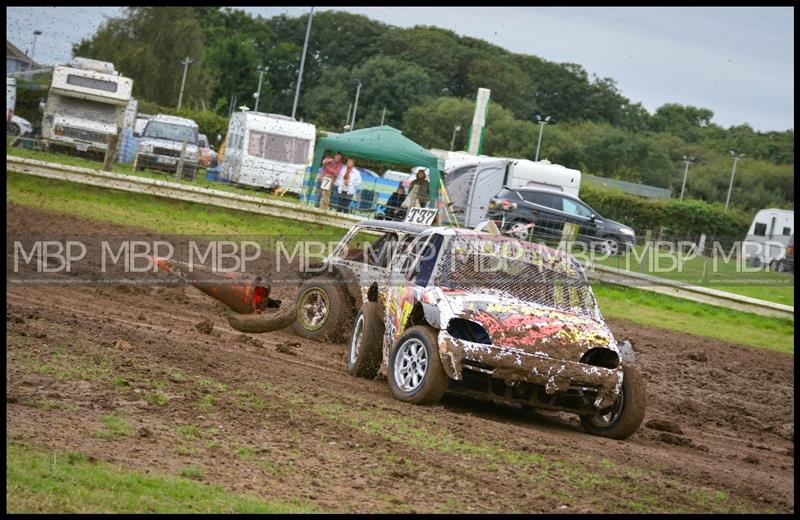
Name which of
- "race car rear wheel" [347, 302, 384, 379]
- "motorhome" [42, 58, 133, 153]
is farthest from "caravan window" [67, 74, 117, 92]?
"race car rear wheel" [347, 302, 384, 379]

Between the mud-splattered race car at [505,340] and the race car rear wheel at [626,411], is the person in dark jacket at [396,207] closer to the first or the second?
the mud-splattered race car at [505,340]

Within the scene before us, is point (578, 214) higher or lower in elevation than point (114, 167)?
higher

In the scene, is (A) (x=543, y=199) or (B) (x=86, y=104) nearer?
(A) (x=543, y=199)

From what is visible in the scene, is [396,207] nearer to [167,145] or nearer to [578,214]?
[578,214]

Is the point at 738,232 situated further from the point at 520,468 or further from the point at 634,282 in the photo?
the point at 520,468

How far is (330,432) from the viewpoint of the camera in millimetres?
8156

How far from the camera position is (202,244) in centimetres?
2275

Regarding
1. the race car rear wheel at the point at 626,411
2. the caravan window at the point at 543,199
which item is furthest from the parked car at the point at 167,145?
the race car rear wheel at the point at 626,411

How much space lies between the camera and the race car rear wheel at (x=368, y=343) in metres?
11.0

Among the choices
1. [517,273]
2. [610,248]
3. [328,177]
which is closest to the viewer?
[517,273]

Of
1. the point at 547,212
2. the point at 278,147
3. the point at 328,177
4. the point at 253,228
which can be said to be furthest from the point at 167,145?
the point at 547,212

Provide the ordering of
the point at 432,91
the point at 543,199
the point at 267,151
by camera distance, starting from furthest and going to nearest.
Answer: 1. the point at 432,91
2. the point at 267,151
3. the point at 543,199

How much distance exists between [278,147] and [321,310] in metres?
25.5

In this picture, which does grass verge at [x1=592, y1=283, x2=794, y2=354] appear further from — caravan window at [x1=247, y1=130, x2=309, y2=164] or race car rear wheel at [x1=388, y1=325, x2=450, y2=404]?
caravan window at [x1=247, y1=130, x2=309, y2=164]
